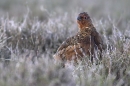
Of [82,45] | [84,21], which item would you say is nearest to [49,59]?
[82,45]

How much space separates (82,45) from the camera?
17.4ft

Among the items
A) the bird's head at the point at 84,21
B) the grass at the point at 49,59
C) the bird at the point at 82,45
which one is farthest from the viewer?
the bird's head at the point at 84,21

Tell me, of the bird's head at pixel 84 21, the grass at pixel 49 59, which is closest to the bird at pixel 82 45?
the bird's head at pixel 84 21

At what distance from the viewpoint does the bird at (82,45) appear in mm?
5238

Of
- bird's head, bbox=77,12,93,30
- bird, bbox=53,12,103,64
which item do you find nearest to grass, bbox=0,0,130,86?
bird, bbox=53,12,103,64

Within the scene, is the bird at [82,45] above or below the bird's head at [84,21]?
below

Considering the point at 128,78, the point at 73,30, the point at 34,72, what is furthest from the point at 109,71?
the point at 73,30

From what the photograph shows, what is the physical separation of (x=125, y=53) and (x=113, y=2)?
9.17 metres

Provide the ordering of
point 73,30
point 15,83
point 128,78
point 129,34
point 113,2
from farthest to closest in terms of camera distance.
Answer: point 113,2, point 73,30, point 129,34, point 128,78, point 15,83

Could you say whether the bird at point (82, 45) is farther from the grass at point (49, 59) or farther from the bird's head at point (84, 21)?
the grass at point (49, 59)

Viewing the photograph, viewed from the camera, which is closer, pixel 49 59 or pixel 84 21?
pixel 49 59

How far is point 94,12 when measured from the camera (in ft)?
40.9

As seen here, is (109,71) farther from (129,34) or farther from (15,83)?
(129,34)

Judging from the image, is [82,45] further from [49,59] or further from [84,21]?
[49,59]
